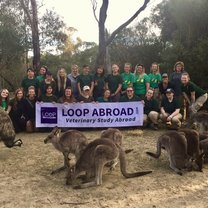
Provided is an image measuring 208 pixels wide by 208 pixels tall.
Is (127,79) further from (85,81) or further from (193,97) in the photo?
(193,97)

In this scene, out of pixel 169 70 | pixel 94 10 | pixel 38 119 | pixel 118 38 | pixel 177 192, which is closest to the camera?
pixel 177 192

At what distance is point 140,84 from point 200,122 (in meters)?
3.10

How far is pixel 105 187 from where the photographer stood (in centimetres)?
725

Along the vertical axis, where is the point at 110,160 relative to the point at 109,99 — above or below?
A: below

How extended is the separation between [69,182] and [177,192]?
2060 millimetres

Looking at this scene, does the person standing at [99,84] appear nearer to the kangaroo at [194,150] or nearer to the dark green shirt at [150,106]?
the dark green shirt at [150,106]

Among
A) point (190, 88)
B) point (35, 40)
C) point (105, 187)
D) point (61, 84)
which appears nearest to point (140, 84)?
point (190, 88)

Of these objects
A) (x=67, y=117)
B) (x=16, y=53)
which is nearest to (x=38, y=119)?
(x=67, y=117)

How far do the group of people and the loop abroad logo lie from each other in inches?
12.1

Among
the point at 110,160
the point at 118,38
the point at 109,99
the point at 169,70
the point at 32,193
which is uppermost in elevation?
the point at 118,38

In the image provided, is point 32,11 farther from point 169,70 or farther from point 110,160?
point 110,160

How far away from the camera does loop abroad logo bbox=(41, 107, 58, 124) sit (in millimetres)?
12664

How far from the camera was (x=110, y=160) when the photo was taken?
7.18 meters

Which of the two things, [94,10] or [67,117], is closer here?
[67,117]
